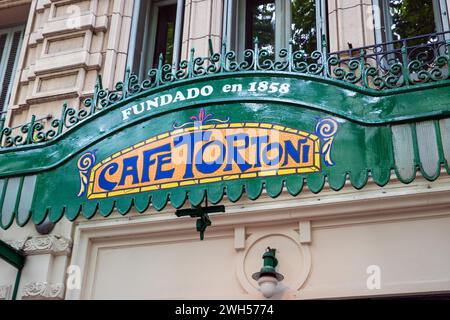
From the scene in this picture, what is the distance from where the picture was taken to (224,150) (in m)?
4.79

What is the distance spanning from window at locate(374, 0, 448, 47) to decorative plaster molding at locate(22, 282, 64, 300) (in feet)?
17.9

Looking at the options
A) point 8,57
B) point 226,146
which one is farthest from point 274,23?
point 8,57

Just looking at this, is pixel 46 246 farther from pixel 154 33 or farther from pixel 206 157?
pixel 154 33

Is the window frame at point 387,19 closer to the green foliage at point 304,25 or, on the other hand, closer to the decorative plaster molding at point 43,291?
the green foliage at point 304,25

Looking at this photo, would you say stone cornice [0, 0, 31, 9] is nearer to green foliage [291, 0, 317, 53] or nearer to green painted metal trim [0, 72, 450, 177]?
green foliage [291, 0, 317, 53]

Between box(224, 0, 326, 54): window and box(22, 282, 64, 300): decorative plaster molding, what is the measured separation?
4.31 metres

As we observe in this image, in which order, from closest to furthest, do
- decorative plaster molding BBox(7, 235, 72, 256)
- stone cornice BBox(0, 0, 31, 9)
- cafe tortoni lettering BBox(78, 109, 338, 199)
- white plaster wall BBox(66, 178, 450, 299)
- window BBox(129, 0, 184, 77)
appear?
cafe tortoni lettering BBox(78, 109, 338, 199) → white plaster wall BBox(66, 178, 450, 299) → decorative plaster molding BBox(7, 235, 72, 256) → window BBox(129, 0, 184, 77) → stone cornice BBox(0, 0, 31, 9)

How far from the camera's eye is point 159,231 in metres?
7.59

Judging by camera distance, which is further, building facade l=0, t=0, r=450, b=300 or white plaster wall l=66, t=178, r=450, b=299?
white plaster wall l=66, t=178, r=450, b=299

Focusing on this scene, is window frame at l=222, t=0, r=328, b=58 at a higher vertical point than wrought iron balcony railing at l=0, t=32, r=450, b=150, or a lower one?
higher

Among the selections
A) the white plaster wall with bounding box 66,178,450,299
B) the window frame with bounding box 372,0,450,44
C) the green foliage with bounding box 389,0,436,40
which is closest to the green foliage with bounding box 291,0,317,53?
the window frame with bounding box 372,0,450,44

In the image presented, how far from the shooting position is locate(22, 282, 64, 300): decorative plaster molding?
728 cm

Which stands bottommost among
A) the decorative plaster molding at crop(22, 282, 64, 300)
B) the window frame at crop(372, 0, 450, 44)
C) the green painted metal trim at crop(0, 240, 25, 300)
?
the decorative plaster molding at crop(22, 282, 64, 300)

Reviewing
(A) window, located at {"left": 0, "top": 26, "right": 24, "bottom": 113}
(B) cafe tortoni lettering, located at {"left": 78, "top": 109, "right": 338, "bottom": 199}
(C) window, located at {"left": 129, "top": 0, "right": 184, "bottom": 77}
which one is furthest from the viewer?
(A) window, located at {"left": 0, "top": 26, "right": 24, "bottom": 113}
